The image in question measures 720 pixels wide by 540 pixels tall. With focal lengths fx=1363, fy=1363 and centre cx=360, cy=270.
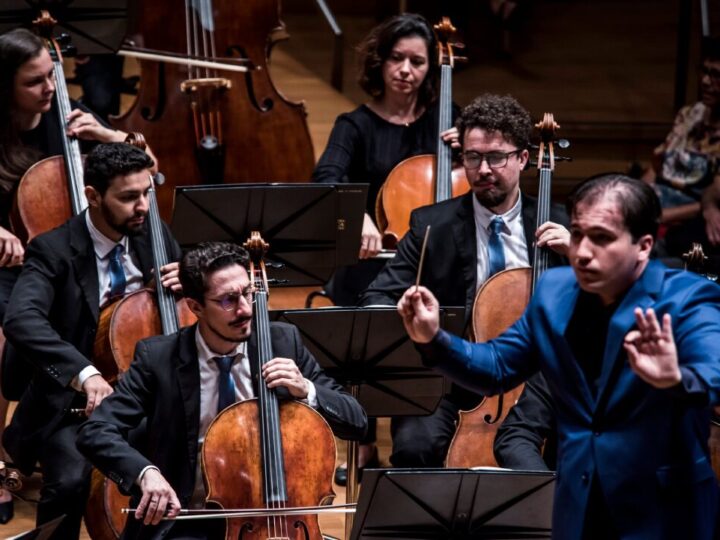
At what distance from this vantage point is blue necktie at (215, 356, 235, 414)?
329 cm

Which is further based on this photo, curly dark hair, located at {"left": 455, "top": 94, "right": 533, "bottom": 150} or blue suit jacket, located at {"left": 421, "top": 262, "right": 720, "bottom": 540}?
curly dark hair, located at {"left": 455, "top": 94, "right": 533, "bottom": 150}

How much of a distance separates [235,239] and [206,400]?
721 millimetres

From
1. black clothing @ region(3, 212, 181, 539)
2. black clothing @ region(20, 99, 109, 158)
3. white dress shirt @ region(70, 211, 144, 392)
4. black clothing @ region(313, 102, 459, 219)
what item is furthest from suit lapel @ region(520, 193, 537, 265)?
black clothing @ region(20, 99, 109, 158)

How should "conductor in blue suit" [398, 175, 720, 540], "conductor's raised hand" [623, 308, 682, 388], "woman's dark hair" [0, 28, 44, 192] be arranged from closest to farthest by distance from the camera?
"conductor's raised hand" [623, 308, 682, 388]
"conductor in blue suit" [398, 175, 720, 540]
"woman's dark hair" [0, 28, 44, 192]

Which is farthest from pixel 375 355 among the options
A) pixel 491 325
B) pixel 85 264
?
pixel 85 264

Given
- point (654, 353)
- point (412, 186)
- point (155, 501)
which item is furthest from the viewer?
point (412, 186)

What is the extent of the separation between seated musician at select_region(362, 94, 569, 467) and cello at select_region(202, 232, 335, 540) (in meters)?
A: 0.70

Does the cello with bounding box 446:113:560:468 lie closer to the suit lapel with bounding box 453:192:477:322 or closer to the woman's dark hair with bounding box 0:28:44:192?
the suit lapel with bounding box 453:192:477:322

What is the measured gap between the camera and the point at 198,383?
3268 mm

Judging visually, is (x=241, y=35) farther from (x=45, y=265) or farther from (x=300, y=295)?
(x=45, y=265)

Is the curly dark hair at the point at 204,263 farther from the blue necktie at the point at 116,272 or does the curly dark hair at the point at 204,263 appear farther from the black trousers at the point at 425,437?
the black trousers at the point at 425,437

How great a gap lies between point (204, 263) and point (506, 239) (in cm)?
100

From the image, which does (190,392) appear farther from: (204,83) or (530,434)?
(204,83)

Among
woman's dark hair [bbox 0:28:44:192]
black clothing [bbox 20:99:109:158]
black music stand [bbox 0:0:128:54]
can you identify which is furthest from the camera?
black music stand [bbox 0:0:128:54]
